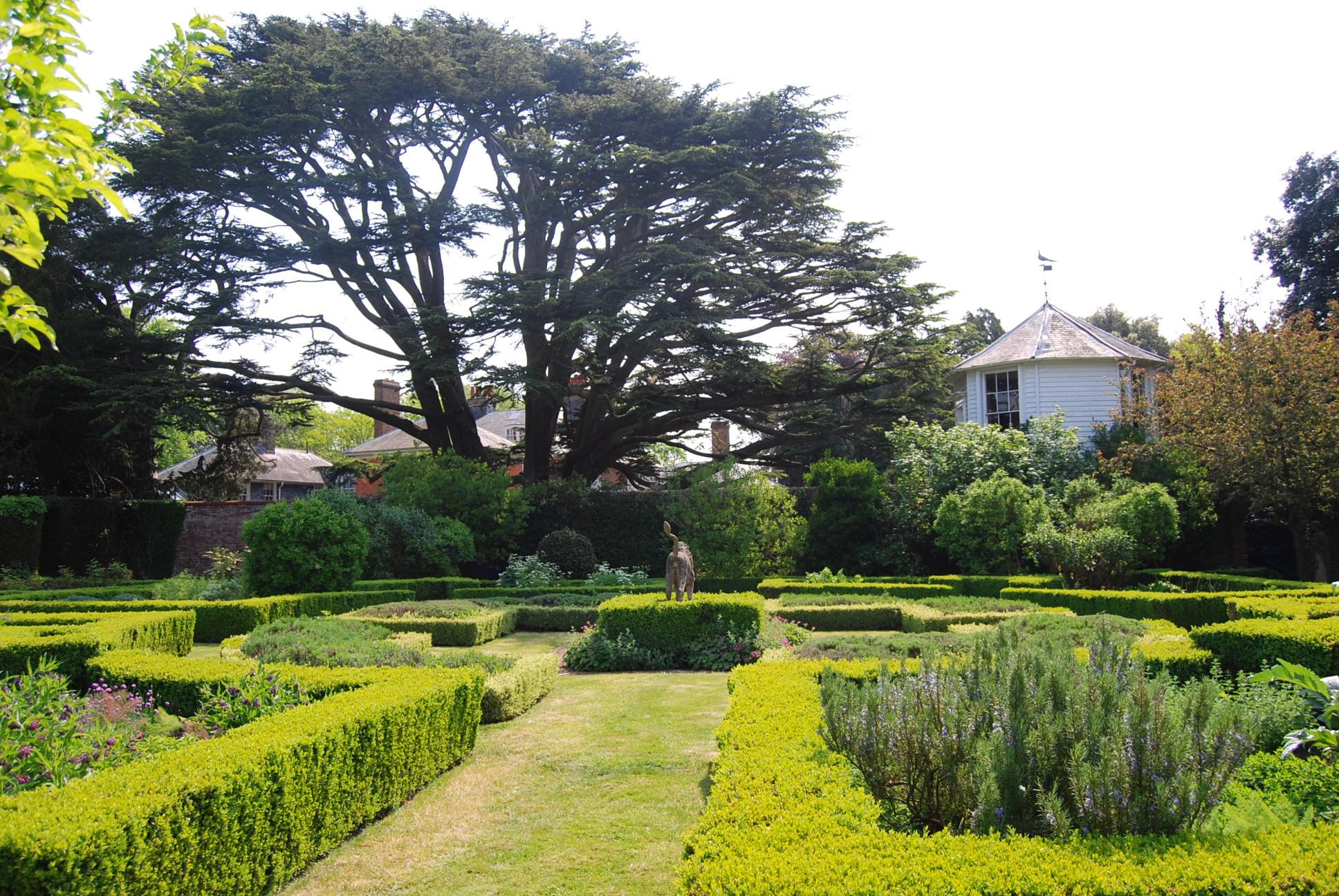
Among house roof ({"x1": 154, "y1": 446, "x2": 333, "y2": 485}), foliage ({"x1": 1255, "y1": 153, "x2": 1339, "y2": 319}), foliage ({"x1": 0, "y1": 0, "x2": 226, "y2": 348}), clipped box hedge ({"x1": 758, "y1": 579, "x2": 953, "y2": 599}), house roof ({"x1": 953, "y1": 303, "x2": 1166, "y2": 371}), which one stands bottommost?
clipped box hedge ({"x1": 758, "y1": 579, "x2": 953, "y2": 599})

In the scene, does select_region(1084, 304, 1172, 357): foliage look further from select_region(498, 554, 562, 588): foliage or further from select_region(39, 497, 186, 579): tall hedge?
select_region(39, 497, 186, 579): tall hedge

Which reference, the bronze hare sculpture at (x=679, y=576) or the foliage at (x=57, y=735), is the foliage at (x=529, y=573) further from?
the foliage at (x=57, y=735)

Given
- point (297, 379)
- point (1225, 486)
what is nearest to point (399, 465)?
point (297, 379)

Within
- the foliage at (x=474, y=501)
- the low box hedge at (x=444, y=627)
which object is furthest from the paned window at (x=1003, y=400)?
the low box hedge at (x=444, y=627)

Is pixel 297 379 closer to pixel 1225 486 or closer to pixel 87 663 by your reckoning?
pixel 87 663

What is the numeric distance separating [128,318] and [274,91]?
7.61m

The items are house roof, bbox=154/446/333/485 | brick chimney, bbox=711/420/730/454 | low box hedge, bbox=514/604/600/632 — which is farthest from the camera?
house roof, bbox=154/446/333/485

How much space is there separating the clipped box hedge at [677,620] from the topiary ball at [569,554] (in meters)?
10.0

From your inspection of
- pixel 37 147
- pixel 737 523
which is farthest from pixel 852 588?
pixel 37 147

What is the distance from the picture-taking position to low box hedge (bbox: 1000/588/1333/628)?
12.3m

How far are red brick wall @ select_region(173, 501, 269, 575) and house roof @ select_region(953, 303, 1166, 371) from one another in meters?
19.9

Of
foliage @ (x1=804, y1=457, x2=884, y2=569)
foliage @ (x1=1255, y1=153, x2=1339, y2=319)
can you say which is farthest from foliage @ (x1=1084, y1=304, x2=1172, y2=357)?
foliage @ (x1=804, y1=457, x2=884, y2=569)

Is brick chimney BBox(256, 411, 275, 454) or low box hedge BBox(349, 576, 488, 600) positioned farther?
brick chimney BBox(256, 411, 275, 454)

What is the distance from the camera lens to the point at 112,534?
77.2 ft
